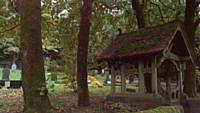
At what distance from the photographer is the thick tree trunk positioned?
10414mm

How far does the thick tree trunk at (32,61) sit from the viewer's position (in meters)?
10.4

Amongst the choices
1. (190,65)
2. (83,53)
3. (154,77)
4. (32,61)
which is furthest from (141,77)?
(32,61)

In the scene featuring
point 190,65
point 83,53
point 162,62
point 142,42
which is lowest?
point 190,65

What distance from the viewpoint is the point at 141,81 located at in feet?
49.3

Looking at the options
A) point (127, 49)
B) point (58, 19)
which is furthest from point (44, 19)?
point (127, 49)

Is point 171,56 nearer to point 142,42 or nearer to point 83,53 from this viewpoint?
point 142,42

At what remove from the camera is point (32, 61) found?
10.5m

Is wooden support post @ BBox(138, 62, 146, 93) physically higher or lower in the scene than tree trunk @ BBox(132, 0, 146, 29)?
lower

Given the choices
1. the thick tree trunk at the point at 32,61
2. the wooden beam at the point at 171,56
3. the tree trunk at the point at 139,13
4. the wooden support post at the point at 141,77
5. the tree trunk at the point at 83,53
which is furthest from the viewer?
the tree trunk at the point at 139,13

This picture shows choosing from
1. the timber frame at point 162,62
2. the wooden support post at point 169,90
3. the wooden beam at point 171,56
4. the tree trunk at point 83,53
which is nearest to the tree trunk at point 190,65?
the timber frame at point 162,62

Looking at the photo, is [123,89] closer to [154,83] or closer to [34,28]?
[154,83]

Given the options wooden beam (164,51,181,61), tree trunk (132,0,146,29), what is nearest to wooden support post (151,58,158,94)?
wooden beam (164,51,181,61)

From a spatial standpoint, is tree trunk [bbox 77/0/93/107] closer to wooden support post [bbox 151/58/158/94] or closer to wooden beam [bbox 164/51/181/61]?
wooden support post [bbox 151/58/158/94]

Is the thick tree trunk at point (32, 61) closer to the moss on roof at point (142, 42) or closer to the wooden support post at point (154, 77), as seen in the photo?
the moss on roof at point (142, 42)
